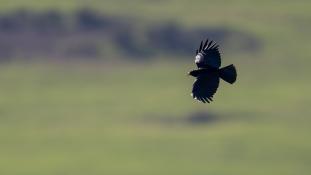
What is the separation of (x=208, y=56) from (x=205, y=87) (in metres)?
0.69

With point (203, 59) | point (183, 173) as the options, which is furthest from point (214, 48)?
point (183, 173)

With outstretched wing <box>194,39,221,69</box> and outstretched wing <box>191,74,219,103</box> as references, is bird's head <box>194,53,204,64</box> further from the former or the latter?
outstretched wing <box>191,74,219,103</box>

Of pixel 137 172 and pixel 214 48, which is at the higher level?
pixel 137 172

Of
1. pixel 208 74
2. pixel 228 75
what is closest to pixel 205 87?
pixel 208 74

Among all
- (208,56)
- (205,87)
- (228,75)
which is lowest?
(205,87)

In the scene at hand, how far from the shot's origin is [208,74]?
29875 mm

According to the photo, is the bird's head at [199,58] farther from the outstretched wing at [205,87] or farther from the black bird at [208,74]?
the outstretched wing at [205,87]

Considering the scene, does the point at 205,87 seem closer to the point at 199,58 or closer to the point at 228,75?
the point at 228,75

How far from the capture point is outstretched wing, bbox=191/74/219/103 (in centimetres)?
2934

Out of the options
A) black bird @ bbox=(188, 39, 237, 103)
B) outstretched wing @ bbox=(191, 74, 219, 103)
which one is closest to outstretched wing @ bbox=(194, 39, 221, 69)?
black bird @ bbox=(188, 39, 237, 103)

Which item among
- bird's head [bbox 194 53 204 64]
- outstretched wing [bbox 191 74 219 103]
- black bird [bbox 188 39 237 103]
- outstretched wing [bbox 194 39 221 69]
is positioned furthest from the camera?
bird's head [bbox 194 53 204 64]

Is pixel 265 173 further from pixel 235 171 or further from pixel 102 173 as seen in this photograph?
pixel 102 173

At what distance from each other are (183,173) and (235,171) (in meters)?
8.99

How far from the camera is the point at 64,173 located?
7790 inches
